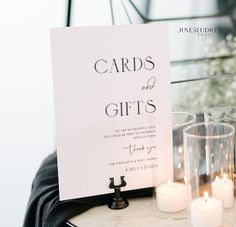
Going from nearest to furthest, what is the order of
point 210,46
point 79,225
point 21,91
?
point 79,225, point 210,46, point 21,91

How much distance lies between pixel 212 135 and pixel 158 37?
248mm

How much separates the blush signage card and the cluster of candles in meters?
0.04

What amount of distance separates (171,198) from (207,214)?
0.10 m

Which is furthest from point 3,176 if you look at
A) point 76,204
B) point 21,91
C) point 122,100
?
point 122,100

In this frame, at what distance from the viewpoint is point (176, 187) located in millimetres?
935

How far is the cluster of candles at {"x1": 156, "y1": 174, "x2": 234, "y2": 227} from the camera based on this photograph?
33.1 inches

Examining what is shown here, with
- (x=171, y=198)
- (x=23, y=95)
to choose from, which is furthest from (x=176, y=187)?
(x=23, y=95)

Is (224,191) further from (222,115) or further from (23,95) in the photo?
(23,95)

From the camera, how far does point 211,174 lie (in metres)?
0.93

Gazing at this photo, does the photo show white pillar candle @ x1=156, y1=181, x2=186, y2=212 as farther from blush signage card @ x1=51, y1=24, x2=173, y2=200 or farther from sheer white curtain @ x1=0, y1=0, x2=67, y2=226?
sheer white curtain @ x1=0, y1=0, x2=67, y2=226

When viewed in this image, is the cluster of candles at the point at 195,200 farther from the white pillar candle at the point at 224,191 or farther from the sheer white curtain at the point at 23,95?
the sheer white curtain at the point at 23,95

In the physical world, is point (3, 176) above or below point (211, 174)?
below

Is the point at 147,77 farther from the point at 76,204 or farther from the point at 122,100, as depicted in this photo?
the point at 76,204

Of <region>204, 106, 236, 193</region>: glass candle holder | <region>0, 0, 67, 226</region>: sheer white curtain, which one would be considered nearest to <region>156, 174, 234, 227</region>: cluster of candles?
<region>204, 106, 236, 193</region>: glass candle holder
